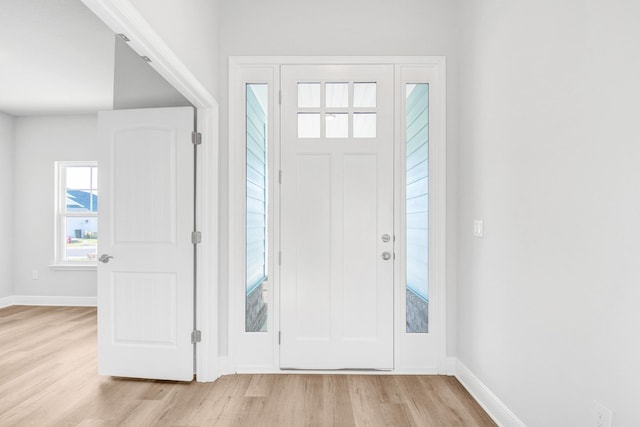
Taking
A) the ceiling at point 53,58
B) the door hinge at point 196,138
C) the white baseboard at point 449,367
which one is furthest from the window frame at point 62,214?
the white baseboard at point 449,367

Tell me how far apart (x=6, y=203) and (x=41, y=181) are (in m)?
0.52

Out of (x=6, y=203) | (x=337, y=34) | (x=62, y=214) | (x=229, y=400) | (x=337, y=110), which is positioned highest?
(x=337, y=34)

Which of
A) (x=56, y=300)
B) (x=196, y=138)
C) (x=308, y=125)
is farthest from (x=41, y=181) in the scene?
(x=308, y=125)

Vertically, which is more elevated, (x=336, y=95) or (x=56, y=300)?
(x=336, y=95)

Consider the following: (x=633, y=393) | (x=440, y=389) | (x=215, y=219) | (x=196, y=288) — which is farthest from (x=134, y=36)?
(x=440, y=389)

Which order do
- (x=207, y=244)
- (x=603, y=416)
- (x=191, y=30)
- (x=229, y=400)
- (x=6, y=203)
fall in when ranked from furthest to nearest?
(x=6, y=203)
(x=207, y=244)
(x=229, y=400)
(x=191, y=30)
(x=603, y=416)

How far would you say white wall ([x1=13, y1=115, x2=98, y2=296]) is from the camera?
5.28m

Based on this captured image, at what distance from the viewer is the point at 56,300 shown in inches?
207

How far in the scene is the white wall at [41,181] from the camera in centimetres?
528

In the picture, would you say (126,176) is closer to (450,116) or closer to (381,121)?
(381,121)

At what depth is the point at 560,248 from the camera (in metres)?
1.65

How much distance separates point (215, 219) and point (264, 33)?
1.47 m

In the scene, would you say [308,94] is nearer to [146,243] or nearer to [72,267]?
[146,243]

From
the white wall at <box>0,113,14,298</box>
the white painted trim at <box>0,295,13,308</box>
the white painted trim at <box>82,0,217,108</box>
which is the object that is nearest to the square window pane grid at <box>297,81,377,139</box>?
the white painted trim at <box>82,0,217,108</box>
